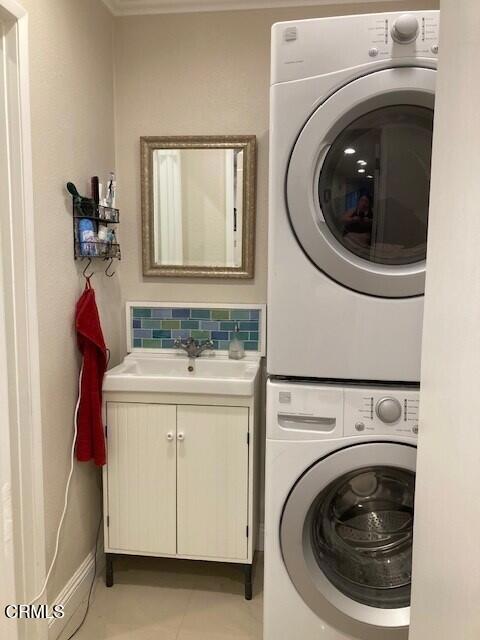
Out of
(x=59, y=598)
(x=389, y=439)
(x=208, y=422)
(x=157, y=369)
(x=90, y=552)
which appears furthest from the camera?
(x=157, y=369)

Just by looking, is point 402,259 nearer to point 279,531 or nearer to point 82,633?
point 279,531

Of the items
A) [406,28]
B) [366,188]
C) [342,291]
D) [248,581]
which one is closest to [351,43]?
[406,28]

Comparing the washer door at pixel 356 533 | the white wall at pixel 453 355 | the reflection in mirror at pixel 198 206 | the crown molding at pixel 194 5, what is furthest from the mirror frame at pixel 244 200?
Answer: the white wall at pixel 453 355

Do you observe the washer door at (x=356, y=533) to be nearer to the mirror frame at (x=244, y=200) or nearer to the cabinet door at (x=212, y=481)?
the cabinet door at (x=212, y=481)

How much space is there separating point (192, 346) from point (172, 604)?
3.49ft

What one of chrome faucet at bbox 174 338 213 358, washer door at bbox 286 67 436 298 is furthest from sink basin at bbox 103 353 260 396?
washer door at bbox 286 67 436 298

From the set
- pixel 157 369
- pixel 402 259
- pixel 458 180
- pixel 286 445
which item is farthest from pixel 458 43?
pixel 157 369

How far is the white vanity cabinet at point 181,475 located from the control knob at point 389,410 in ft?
2.02

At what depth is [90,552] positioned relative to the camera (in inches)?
80.0

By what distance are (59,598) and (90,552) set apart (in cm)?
27

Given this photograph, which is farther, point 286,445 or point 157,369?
point 157,369

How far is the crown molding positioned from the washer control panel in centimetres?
171

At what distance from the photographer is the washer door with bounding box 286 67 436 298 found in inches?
51.7

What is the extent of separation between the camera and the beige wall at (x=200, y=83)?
7.00 feet
